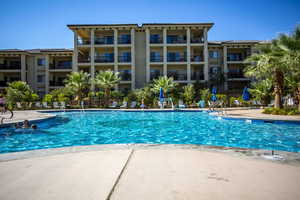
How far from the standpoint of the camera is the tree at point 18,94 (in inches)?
705

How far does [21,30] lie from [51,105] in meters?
8.26

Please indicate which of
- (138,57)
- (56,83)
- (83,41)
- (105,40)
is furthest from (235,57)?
(56,83)

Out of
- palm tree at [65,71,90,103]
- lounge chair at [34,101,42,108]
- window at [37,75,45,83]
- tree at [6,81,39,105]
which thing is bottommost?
lounge chair at [34,101,42,108]

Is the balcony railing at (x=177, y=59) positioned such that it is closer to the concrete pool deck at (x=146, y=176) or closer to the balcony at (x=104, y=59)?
the balcony at (x=104, y=59)

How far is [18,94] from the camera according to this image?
59.4 feet

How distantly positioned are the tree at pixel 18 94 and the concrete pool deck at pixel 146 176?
1893cm

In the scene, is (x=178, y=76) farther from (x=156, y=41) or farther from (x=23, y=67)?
(x=23, y=67)

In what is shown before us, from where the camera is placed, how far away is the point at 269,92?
59.5 ft

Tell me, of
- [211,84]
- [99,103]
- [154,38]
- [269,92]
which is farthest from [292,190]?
[154,38]

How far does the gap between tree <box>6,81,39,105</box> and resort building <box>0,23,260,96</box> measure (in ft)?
25.6

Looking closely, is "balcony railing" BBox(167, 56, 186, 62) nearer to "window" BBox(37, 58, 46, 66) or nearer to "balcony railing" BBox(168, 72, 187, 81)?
"balcony railing" BBox(168, 72, 187, 81)

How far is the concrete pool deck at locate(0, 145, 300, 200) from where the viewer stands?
1872 mm

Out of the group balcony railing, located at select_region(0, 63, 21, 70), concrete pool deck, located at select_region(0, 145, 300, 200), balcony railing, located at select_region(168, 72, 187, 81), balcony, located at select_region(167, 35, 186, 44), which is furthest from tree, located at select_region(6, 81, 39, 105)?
balcony, located at select_region(167, 35, 186, 44)

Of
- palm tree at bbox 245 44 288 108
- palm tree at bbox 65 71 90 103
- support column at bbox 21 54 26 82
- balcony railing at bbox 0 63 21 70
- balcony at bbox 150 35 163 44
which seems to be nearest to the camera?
palm tree at bbox 245 44 288 108
